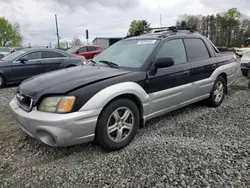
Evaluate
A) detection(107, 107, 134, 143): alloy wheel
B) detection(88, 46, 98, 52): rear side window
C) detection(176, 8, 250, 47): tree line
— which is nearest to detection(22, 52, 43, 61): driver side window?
detection(107, 107, 134, 143): alloy wheel

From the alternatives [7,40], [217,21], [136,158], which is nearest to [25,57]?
[136,158]

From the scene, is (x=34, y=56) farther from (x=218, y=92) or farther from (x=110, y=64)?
(x=218, y=92)

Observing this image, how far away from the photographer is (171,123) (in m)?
3.81

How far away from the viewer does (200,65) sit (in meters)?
4.09

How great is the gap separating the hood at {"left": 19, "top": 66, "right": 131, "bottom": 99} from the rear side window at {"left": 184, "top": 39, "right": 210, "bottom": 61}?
157cm

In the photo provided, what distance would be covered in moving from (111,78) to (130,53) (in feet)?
3.07

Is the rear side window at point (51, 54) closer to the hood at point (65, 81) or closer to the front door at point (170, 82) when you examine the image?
the hood at point (65, 81)

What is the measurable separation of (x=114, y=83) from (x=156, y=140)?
109 centimetres

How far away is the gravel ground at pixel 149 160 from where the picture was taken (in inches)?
90.2

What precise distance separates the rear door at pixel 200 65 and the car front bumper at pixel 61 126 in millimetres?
2194

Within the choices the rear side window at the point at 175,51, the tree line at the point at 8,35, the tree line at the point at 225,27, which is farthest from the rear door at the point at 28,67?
the tree line at the point at 8,35

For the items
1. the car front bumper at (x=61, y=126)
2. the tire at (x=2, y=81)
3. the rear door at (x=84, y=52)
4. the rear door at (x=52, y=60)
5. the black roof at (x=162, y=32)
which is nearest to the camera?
the car front bumper at (x=61, y=126)

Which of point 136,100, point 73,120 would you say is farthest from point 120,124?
point 73,120

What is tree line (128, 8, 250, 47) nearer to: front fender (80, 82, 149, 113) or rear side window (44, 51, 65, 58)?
rear side window (44, 51, 65, 58)
